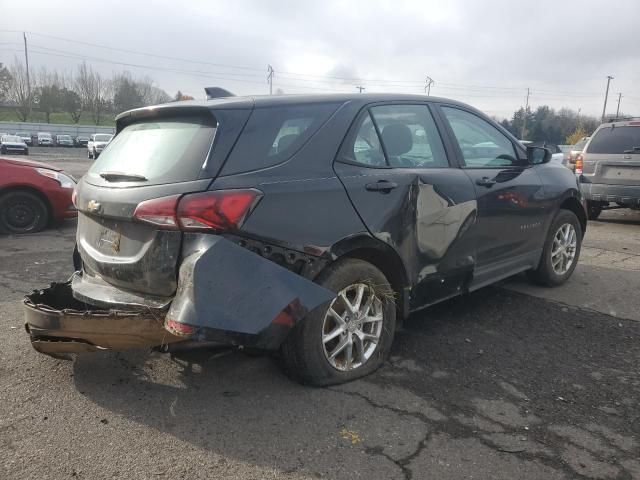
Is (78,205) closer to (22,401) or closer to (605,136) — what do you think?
(22,401)

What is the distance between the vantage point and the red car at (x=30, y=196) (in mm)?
7741

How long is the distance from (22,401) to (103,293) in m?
0.73

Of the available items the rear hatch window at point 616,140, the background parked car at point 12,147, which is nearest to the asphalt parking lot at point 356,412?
the rear hatch window at point 616,140

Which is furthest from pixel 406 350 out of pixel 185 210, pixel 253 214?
pixel 185 210

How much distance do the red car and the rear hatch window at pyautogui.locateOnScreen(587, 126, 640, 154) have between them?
346 inches

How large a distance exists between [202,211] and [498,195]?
2.57 m

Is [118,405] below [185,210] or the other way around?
below

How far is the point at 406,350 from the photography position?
379cm

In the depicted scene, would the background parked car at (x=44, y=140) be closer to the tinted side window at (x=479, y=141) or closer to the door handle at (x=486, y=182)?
the tinted side window at (x=479, y=141)

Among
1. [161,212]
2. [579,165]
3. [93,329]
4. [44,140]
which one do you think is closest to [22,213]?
[93,329]

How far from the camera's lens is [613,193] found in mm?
9164

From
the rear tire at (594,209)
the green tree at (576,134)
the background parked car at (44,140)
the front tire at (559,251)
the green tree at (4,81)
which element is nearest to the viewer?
the front tire at (559,251)

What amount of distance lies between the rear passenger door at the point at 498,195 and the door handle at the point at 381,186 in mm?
927

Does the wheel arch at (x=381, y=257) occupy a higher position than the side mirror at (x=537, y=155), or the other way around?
the side mirror at (x=537, y=155)
